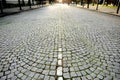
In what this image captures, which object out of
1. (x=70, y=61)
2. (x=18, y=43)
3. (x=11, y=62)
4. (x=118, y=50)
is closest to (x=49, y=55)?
(x=70, y=61)

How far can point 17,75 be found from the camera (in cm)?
276

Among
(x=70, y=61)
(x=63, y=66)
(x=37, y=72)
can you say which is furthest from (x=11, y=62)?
(x=70, y=61)

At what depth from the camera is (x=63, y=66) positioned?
3135mm

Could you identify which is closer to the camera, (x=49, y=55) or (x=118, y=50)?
(x=49, y=55)

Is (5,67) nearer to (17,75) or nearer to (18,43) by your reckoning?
(17,75)

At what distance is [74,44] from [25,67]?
2419 mm

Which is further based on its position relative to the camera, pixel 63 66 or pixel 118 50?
pixel 118 50

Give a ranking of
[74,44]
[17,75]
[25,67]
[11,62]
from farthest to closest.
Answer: [74,44], [11,62], [25,67], [17,75]

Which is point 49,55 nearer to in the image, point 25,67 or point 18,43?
point 25,67

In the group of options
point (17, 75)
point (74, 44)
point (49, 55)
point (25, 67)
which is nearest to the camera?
point (17, 75)

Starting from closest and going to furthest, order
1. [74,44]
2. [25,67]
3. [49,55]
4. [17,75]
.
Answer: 1. [17,75]
2. [25,67]
3. [49,55]
4. [74,44]

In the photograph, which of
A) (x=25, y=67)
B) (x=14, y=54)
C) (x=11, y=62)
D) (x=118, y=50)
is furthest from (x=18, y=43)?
(x=118, y=50)

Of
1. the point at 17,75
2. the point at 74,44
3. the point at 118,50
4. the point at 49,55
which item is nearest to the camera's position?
the point at 17,75

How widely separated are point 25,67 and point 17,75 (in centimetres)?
36
